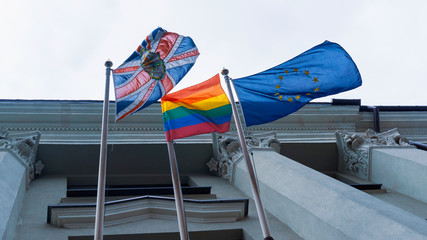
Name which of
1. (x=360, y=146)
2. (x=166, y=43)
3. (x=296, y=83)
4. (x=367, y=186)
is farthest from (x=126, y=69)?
(x=360, y=146)

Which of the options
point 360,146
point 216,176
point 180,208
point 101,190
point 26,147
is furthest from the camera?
point 360,146

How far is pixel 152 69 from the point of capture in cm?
896

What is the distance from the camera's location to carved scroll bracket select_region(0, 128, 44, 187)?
10930 millimetres

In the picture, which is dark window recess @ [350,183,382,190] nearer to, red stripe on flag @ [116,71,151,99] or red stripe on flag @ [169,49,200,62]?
red stripe on flag @ [169,49,200,62]

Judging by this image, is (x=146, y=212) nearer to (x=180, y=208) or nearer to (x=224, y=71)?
(x=180, y=208)

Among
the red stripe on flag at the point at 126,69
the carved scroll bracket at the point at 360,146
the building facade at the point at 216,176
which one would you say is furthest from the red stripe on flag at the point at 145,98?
the carved scroll bracket at the point at 360,146

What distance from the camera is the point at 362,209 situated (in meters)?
7.82

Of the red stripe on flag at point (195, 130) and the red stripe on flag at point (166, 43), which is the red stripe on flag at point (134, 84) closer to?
the red stripe on flag at point (166, 43)

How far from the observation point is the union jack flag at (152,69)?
8586mm

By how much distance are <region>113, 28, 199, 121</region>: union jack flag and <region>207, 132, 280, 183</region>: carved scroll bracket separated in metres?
4.12

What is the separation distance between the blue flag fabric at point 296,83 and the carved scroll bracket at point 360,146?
4.82 metres

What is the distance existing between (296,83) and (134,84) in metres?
3.49

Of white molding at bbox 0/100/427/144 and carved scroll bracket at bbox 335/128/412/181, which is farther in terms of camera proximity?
carved scroll bracket at bbox 335/128/412/181

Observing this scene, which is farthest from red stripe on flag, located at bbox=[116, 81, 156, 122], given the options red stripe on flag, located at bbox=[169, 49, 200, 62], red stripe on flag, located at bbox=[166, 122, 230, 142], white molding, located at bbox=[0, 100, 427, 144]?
white molding, located at bbox=[0, 100, 427, 144]
